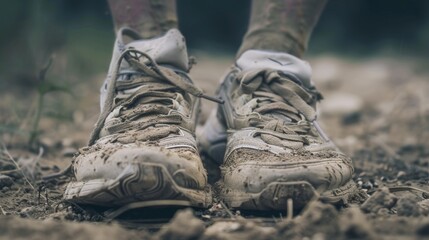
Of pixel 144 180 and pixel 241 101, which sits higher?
pixel 241 101

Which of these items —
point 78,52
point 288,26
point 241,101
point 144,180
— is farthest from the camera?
point 78,52

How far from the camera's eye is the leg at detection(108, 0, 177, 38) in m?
1.98

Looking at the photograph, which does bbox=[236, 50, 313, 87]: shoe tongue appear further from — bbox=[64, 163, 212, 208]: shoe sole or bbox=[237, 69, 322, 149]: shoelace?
bbox=[64, 163, 212, 208]: shoe sole

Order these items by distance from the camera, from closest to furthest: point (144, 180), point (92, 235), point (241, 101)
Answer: point (92, 235), point (144, 180), point (241, 101)

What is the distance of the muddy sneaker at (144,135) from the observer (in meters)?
1.36

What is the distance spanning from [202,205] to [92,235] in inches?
13.8

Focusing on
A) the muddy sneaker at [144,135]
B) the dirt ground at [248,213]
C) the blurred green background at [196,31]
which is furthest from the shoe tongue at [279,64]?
the blurred green background at [196,31]

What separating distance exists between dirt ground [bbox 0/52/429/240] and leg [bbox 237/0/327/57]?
0.46 metres

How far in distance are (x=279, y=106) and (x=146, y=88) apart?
0.36m

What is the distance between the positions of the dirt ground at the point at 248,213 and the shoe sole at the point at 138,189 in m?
0.04

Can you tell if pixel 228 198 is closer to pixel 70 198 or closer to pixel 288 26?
pixel 70 198

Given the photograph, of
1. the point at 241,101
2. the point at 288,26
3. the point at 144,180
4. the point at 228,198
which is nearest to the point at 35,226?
the point at 144,180

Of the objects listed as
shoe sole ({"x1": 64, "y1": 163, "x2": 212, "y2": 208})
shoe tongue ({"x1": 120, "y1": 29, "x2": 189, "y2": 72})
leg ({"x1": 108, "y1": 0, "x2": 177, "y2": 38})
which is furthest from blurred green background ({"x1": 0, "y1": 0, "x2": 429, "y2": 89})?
shoe sole ({"x1": 64, "y1": 163, "x2": 212, "y2": 208})

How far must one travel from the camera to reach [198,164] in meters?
1.47
